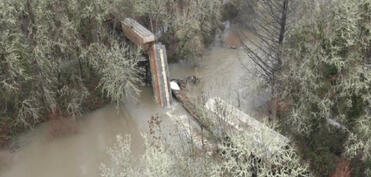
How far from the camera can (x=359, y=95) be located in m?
10.3

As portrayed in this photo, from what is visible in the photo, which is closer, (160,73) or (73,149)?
(73,149)

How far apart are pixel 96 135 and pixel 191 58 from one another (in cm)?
778

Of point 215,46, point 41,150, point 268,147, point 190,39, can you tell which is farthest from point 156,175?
point 215,46

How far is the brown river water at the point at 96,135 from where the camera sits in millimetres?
13359

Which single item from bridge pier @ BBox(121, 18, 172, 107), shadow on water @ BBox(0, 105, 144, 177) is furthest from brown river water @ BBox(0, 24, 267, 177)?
bridge pier @ BBox(121, 18, 172, 107)

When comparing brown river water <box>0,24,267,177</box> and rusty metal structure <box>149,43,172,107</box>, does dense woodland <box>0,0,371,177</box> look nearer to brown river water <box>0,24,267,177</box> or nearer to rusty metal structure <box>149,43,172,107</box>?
brown river water <box>0,24,267,177</box>

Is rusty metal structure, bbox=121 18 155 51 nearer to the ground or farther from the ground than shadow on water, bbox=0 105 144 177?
farther from the ground

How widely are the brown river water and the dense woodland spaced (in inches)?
26.3

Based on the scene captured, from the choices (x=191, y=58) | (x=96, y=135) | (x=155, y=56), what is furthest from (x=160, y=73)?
(x=191, y=58)

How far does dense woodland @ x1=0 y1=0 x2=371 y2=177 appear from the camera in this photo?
31.1ft

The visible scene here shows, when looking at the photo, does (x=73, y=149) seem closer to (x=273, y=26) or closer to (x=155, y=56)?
(x=155, y=56)

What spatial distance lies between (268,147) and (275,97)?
588 centimetres

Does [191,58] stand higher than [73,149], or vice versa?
[191,58]

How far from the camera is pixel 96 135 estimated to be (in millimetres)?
14938
